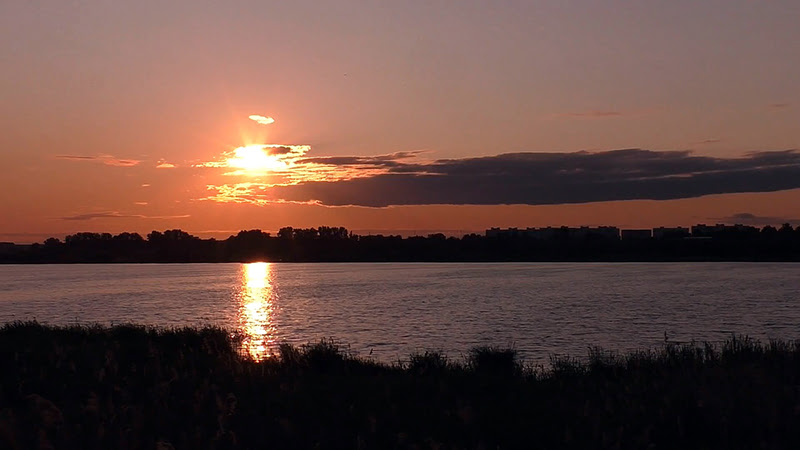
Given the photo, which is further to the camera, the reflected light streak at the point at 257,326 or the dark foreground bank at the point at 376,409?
the reflected light streak at the point at 257,326

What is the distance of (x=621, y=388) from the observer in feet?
41.8

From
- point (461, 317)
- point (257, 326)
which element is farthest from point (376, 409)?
point (461, 317)

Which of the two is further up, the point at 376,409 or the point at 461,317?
the point at 376,409

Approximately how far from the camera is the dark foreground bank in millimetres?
9023

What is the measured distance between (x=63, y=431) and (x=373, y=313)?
172 feet

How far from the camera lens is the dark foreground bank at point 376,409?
29.6 ft

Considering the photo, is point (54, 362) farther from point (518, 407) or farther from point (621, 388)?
point (621, 388)

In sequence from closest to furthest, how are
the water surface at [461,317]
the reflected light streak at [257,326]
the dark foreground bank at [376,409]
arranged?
the dark foreground bank at [376,409], the reflected light streak at [257,326], the water surface at [461,317]

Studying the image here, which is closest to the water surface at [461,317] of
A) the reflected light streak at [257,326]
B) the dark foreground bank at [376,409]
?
the reflected light streak at [257,326]

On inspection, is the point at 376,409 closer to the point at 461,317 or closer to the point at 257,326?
the point at 257,326

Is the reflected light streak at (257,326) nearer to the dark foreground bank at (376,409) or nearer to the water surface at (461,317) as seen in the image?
the water surface at (461,317)

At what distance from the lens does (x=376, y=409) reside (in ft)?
35.7

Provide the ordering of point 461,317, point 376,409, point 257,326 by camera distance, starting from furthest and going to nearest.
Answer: point 461,317, point 257,326, point 376,409

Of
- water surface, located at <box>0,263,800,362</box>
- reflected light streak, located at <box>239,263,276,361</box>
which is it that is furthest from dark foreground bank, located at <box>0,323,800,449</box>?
water surface, located at <box>0,263,800,362</box>
